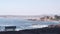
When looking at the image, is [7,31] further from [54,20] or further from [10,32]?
[54,20]

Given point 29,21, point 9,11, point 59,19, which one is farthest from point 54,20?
point 9,11

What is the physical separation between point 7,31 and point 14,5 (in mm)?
360

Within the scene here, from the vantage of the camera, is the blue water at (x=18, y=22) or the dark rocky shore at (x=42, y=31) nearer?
the blue water at (x=18, y=22)

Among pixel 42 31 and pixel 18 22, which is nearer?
pixel 18 22

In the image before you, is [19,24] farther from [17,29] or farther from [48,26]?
[48,26]

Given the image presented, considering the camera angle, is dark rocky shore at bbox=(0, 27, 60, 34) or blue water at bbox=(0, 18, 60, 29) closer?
blue water at bbox=(0, 18, 60, 29)

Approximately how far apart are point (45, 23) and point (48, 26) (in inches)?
2.5

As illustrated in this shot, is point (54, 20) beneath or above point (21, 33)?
above

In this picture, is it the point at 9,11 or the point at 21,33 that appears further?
the point at 21,33

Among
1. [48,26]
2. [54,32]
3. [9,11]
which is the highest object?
[9,11]

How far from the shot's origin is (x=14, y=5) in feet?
3.76

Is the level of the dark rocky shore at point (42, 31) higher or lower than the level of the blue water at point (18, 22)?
lower

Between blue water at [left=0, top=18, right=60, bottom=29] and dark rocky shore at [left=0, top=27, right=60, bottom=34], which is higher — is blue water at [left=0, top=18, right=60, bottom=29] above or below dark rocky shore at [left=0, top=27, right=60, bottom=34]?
above

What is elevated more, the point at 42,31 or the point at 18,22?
the point at 18,22
